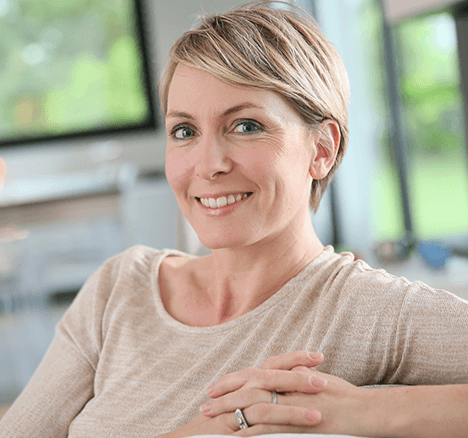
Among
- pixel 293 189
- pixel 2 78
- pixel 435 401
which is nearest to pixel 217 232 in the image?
pixel 293 189

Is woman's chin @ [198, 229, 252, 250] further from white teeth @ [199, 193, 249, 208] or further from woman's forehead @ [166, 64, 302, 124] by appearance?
woman's forehead @ [166, 64, 302, 124]

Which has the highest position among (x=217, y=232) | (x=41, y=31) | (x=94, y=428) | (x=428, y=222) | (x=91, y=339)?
(x=41, y=31)

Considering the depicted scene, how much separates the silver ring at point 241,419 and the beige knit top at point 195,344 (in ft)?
0.50

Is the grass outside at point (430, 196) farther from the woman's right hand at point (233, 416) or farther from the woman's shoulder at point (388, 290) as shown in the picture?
the woman's right hand at point (233, 416)

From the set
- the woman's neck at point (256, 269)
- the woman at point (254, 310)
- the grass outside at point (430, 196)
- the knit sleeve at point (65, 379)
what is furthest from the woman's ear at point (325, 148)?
the grass outside at point (430, 196)

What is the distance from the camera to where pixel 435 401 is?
2.56 feet

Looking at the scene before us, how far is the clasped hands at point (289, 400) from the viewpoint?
796mm

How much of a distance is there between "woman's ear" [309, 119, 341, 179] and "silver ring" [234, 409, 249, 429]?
0.47m

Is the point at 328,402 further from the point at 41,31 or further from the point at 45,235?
the point at 41,31

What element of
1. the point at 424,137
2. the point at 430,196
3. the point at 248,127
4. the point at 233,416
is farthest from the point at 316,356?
the point at 430,196

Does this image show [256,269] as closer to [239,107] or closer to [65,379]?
[239,107]

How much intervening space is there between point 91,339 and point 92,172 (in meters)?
3.53

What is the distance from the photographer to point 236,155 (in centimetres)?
100

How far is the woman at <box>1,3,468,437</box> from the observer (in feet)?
2.73
